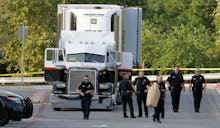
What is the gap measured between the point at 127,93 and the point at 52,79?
15.7 feet

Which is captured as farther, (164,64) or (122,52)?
(164,64)

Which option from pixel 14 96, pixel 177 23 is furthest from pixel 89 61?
pixel 177 23

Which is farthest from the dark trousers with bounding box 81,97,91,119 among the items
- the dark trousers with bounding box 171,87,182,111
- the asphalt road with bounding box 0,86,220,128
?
the dark trousers with bounding box 171,87,182,111

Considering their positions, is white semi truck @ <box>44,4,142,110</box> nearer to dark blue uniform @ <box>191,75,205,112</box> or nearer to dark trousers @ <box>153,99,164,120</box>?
dark blue uniform @ <box>191,75,205,112</box>

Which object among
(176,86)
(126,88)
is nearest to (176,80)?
(176,86)

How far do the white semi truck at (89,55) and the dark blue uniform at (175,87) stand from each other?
2146 mm

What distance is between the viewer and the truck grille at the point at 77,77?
32.2 meters

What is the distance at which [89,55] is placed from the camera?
1293 inches

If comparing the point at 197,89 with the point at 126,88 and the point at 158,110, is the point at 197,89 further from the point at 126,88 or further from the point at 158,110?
the point at 158,110

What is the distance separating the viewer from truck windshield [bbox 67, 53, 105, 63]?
32.8 metres

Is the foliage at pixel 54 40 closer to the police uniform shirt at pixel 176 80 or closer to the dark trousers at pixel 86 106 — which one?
the police uniform shirt at pixel 176 80

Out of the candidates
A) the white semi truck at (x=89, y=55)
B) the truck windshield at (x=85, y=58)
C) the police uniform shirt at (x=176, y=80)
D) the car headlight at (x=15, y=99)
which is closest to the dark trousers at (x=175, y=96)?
the police uniform shirt at (x=176, y=80)

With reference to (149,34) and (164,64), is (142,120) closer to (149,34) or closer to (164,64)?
(164,64)

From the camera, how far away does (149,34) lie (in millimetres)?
62531
